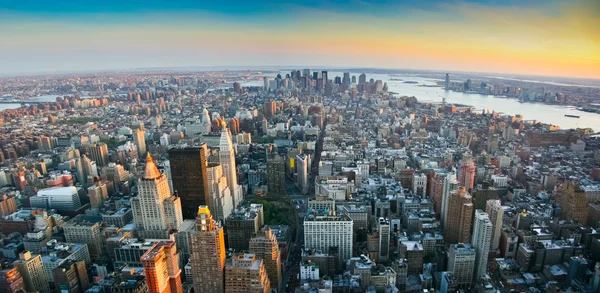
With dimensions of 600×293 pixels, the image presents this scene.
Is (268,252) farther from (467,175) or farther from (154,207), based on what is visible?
(467,175)

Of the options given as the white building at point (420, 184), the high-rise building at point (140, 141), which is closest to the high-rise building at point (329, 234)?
the white building at point (420, 184)

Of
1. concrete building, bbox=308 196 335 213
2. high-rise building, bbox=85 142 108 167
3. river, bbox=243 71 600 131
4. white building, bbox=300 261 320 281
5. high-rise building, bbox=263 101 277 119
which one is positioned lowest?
white building, bbox=300 261 320 281

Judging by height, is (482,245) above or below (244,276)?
below

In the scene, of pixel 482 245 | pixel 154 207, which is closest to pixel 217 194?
pixel 154 207

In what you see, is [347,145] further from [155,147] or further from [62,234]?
[62,234]

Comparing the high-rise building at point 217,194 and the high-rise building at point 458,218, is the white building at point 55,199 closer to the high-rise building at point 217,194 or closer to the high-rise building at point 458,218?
the high-rise building at point 217,194

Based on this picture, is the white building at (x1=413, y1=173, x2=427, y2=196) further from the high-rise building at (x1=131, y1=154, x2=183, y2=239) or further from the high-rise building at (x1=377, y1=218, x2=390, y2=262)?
the high-rise building at (x1=131, y1=154, x2=183, y2=239)

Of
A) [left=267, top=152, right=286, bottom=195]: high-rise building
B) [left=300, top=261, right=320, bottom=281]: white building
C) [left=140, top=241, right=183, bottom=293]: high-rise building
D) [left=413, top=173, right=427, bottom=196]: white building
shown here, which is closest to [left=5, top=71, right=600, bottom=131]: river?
[left=413, top=173, right=427, bottom=196]: white building
